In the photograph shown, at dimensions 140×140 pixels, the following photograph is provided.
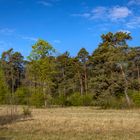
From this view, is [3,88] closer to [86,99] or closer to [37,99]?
[37,99]

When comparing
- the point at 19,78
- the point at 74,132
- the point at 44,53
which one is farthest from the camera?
the point at 19,78

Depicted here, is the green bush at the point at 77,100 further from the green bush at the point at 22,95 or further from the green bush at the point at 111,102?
the green bush at the point at 22,95

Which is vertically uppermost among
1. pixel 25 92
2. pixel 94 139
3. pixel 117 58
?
pixel 117 58

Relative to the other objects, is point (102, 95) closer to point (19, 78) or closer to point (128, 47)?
point (128, 47)

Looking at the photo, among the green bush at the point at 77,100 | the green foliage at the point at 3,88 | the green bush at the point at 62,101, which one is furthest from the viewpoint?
the green bush at the point at 62,101

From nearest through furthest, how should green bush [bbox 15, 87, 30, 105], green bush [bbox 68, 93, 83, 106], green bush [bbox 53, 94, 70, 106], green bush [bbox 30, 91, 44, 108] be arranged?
green bush [bbox 30, 91, 44, 108] → green bush [bbox 68, 93, 83, 106] → green bush [bbox 53, 94, 70, 106] → green bush [bbox 15, 87, 30, 105]

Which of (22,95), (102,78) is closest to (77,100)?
(102,78)

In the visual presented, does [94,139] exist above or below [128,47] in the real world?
below

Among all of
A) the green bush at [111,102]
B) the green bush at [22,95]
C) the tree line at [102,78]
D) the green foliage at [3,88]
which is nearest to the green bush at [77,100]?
the tree line at [102,78]

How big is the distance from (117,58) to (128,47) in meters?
2.97

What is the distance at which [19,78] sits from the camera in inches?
3351

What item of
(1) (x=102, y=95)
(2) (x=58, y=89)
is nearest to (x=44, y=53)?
(1) (x=102, y=95)

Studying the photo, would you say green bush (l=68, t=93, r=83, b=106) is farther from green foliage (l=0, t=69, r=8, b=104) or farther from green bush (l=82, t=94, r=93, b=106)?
green foliage (l=0, t=69, r=8, b=104)

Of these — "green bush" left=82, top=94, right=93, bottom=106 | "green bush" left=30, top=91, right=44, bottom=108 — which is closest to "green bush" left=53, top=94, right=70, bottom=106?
"green bush" left=82, top=94, right=93, bottom=106
